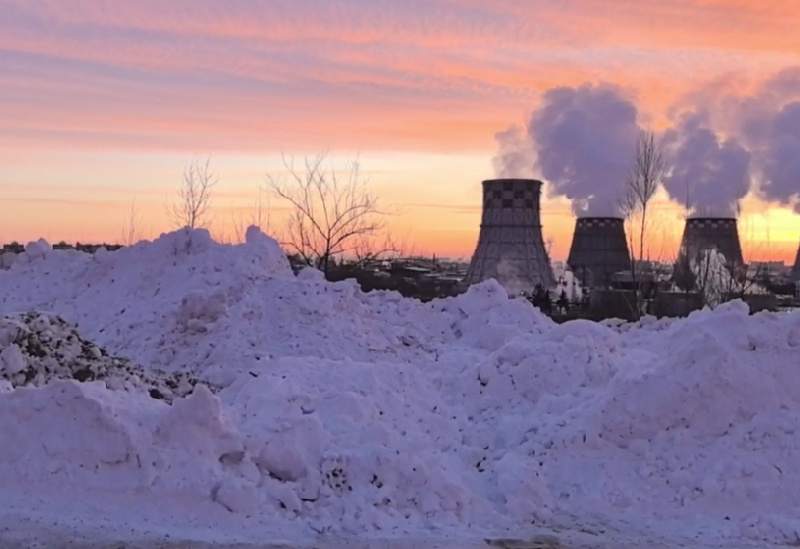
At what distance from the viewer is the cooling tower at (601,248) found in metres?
31.6

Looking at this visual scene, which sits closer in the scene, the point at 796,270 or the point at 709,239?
the point at 709,239

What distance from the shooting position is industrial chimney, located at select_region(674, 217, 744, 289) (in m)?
29.4

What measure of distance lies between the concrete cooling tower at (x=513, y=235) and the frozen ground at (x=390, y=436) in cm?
1565

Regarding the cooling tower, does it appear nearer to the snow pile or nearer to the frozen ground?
the frozen ground

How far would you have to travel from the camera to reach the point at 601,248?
105 ft

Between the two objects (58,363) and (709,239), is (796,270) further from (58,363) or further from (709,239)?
(58,363)

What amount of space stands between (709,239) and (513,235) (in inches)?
291

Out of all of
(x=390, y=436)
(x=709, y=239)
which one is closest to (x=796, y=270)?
(x=709, y=239)

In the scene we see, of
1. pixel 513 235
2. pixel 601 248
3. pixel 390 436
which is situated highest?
pixel 513 235

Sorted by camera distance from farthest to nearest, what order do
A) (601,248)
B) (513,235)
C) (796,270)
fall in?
1. (796,270)
2. (601,248)
3. (513,235)

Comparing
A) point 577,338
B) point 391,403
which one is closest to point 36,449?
point 391,403

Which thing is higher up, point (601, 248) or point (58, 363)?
point (601, 248)

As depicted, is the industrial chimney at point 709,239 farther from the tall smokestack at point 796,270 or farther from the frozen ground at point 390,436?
the frozen ground at point 390,436

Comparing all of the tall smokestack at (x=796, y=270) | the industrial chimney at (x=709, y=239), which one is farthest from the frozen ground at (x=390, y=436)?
the tall smokestack at (x=796, y=270)
